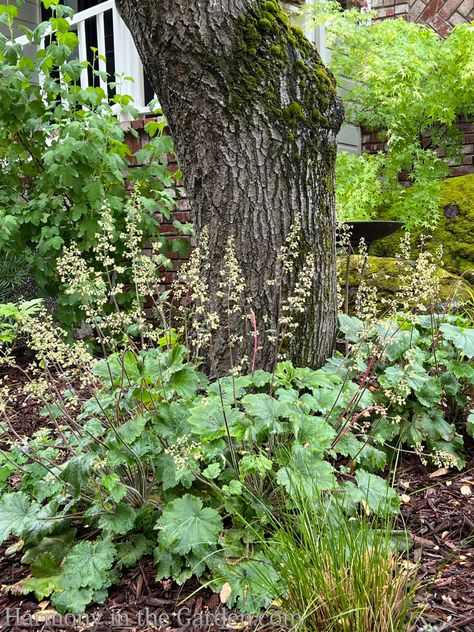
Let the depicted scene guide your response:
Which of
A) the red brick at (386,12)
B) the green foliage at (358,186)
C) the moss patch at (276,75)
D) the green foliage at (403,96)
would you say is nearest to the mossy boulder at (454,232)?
the green foliage at (403,96)

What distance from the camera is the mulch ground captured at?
5.32 feet

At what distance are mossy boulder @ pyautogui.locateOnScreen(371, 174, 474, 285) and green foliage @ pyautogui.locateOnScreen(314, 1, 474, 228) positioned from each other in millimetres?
121

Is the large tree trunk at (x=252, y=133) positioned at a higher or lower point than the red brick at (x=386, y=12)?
lower

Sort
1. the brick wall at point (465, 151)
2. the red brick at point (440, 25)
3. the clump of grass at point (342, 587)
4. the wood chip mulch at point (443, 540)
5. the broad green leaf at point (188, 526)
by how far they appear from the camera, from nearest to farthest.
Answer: the clump of grass at point (342, 587), the wood chip mulch at point (443, 540), the broad green leaf at point (188, 526), the brick wall at point (465, 151), the red brick at point (440, 25)

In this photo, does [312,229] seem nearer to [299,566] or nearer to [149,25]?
[149,25]

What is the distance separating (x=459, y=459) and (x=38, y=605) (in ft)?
4.97

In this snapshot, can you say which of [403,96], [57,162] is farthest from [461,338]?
[403,96]

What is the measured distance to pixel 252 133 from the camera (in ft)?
7.79

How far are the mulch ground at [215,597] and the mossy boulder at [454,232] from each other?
341 cm

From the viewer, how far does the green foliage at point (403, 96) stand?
5.29 meters

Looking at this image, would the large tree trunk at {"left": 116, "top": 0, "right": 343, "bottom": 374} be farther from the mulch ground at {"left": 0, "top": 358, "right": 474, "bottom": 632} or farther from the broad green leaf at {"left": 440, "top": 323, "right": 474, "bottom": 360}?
the mulch ground at {"left": 0, "top": 358, "right": 474, "bottom": 632}

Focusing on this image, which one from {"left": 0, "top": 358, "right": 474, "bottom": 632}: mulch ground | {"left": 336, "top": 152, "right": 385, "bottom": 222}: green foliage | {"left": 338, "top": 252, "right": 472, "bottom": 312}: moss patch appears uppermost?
{"left": 336, "top": 152, "right": 385, "bottom": 222}: green foliage

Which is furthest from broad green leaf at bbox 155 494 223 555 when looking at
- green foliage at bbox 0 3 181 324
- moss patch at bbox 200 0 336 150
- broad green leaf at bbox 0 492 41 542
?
green foliage at bbox 0 3 181 324

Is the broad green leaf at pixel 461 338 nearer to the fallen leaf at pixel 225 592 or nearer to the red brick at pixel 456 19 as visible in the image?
the fallen leaf at pixel 225 592
